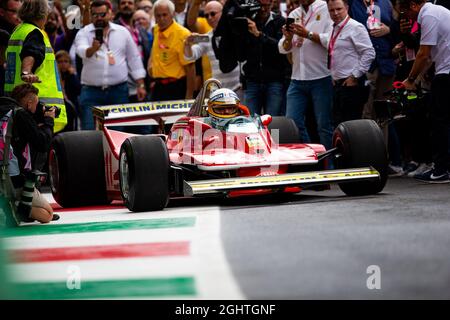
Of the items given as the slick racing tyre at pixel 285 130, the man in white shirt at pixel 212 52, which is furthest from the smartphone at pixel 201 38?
the slick racing tyre at pixel 285 130

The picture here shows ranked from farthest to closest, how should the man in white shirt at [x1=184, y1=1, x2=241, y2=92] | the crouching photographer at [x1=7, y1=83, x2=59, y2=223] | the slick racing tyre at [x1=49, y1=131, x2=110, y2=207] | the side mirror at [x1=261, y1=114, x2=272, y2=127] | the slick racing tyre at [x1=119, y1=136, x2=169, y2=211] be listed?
the man in white shirt at [x1=184, y1=1, x2=241, y2=92], the slick racing tyre at [x1=49, y1=131, x2=110, y2=207], the side mirror at [x1=261, y1=114, x2=272, y2=127], the slick racing tyre at [x1=119, y1=136, x2=169, y2=211], the crouching photographer at [x1=7, y1=83, x2=59, y2=223]

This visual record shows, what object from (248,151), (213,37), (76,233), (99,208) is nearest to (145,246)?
(76,233)

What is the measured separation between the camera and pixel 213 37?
49.8 ft

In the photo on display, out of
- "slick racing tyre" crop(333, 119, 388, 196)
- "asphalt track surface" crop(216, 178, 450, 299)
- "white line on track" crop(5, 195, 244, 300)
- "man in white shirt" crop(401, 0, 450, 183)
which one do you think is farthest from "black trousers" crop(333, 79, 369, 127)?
"white line on track" crop(5, 195, 244, 300)

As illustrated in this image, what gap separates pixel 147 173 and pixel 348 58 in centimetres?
435

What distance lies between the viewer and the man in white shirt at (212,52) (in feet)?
51.2

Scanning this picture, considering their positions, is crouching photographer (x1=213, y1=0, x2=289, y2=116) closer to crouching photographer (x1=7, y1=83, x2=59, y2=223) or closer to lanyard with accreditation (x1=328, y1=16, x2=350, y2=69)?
lanyard with accreditation (x1=328, y1=16, x2=350, y2=69)

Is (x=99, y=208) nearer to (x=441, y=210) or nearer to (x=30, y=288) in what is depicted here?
(x=441, y=210)

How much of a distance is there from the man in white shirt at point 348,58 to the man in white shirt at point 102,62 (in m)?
3.50

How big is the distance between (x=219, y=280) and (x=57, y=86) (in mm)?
7070

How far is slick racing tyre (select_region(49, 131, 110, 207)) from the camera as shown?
39.2ft

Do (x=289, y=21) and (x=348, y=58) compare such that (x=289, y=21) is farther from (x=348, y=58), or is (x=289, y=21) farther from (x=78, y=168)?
(x=78, y=168)

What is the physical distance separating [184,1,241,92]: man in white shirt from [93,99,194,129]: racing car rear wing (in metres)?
2.79

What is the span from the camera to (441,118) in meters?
12.7
